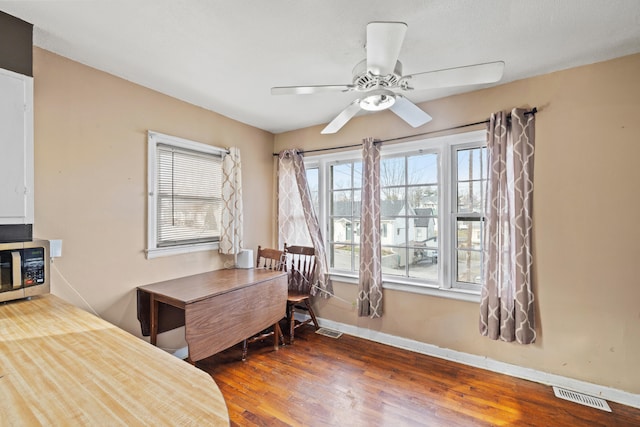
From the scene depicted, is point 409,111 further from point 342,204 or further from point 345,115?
point 342,204

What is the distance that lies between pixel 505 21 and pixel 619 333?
2202mm

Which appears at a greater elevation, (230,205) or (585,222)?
(230,205)

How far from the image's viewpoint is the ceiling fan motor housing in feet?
5.35

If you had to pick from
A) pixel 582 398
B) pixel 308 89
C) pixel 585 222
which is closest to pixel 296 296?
Answer: pixel 308 89

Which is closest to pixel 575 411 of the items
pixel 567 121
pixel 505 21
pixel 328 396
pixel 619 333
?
pixel 619 333

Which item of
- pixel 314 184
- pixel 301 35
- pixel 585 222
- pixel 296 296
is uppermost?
pixel 301 35

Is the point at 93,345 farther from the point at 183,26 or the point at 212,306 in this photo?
the point at 183,26

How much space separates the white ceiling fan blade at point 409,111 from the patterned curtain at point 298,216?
1503 millimetres

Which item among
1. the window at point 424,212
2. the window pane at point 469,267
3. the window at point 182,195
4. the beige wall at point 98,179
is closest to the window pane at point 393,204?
the window at point 424,212

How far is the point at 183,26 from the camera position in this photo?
1603 millimetres

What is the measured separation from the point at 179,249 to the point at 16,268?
1153 mm

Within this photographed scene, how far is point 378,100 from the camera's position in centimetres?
181

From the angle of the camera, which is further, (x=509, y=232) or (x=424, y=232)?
(x=424, y=232)

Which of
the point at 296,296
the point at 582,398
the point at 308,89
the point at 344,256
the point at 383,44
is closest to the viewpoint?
the point at 383,44
